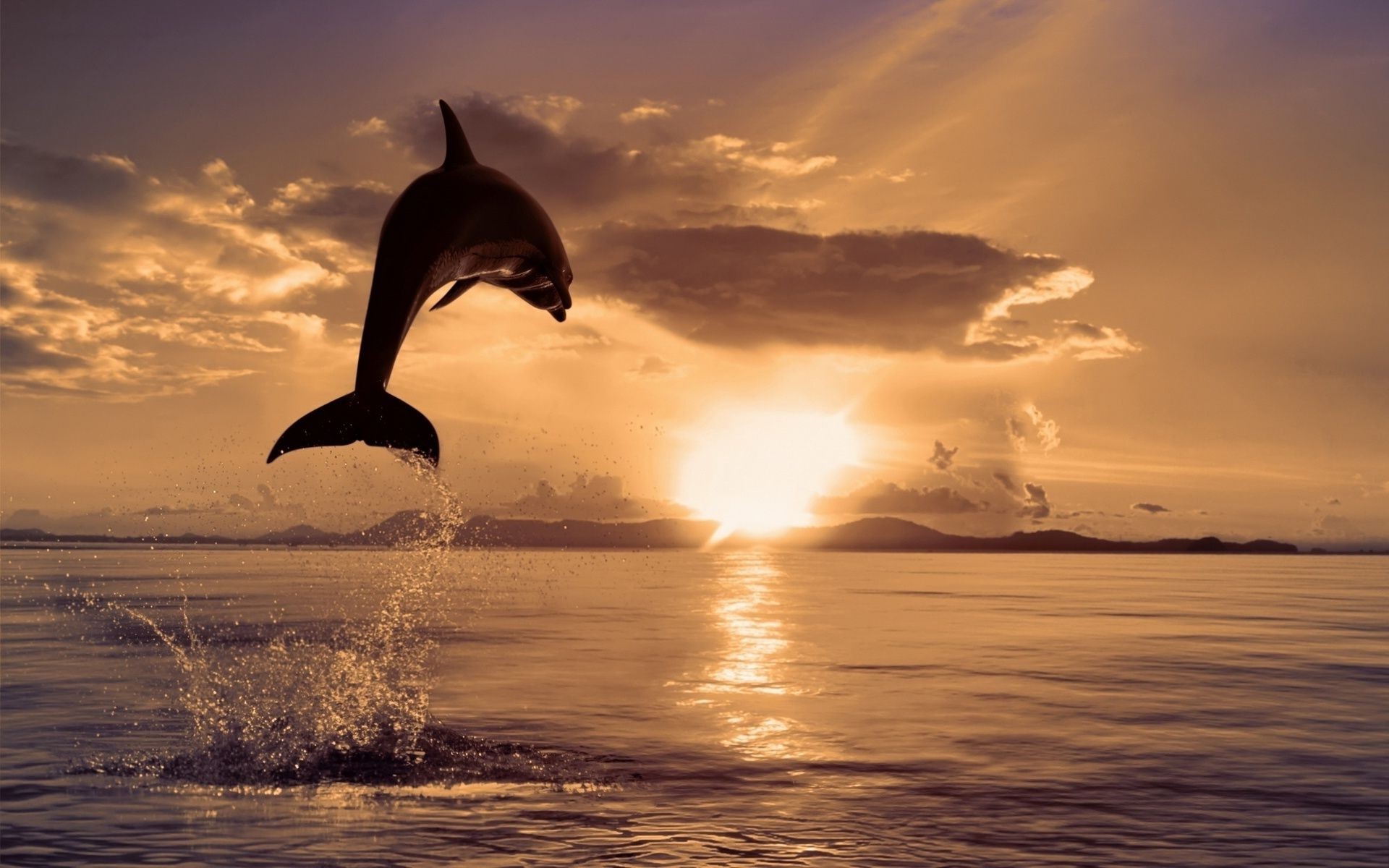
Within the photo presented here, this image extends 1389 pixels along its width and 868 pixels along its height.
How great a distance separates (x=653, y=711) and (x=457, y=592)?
172 ft

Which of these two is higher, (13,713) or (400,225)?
(400,225)

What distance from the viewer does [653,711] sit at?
62.1 ft

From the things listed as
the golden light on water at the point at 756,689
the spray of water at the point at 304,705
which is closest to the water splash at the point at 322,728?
the spray of water at the point at 304,705

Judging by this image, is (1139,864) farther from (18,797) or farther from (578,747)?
(18,797)

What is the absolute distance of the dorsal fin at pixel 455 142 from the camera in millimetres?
15344

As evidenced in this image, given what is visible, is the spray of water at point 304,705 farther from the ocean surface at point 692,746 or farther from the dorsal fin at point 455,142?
the dorsal fin at point 455,142

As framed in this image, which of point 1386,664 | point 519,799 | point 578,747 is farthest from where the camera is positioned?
point 1386,664

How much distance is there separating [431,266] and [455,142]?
312cm

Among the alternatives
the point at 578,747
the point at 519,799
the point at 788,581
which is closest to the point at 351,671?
the point at 578,747

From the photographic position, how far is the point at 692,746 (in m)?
15.7

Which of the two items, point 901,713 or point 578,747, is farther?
point 901,713

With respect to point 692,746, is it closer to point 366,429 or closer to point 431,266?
point 366,429

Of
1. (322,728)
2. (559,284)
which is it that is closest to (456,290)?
(559,284)

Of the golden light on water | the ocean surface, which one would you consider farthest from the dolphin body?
the golden light on water
